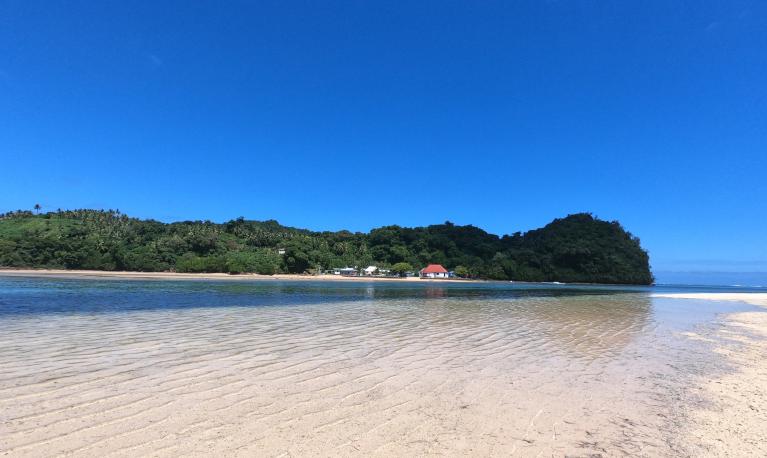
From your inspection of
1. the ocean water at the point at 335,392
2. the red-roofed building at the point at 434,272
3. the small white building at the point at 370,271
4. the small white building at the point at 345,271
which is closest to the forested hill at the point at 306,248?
the small white building at the point at 345,271

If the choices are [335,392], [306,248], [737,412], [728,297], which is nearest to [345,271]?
[306,248]

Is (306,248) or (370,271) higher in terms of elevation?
(306,248)

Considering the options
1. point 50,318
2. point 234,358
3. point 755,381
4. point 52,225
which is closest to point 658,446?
point 755,381

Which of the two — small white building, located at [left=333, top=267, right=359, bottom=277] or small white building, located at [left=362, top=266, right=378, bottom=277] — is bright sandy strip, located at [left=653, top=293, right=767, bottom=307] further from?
small white building, located at [left=362, top=266, right=378, bottom=277]

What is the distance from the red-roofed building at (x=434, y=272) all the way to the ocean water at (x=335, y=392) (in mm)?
96278

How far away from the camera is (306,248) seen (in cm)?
9944

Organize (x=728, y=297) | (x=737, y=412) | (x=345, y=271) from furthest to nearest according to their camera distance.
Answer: (x=345, y=271) → (x=728, y=297) → (x=737, y=412)

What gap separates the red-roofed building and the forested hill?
14.0 feet

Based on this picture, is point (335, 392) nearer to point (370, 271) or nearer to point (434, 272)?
point (434, 272)

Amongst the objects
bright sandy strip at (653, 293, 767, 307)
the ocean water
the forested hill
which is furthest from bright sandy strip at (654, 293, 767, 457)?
the forested hill

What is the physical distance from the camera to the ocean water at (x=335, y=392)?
3908 millimetres

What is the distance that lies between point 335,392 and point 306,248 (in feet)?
314

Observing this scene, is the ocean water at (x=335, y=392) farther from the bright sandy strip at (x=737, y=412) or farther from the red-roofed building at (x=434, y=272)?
the red-roofed building at (x=434, y=272)

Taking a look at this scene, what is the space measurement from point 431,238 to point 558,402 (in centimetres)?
12516
